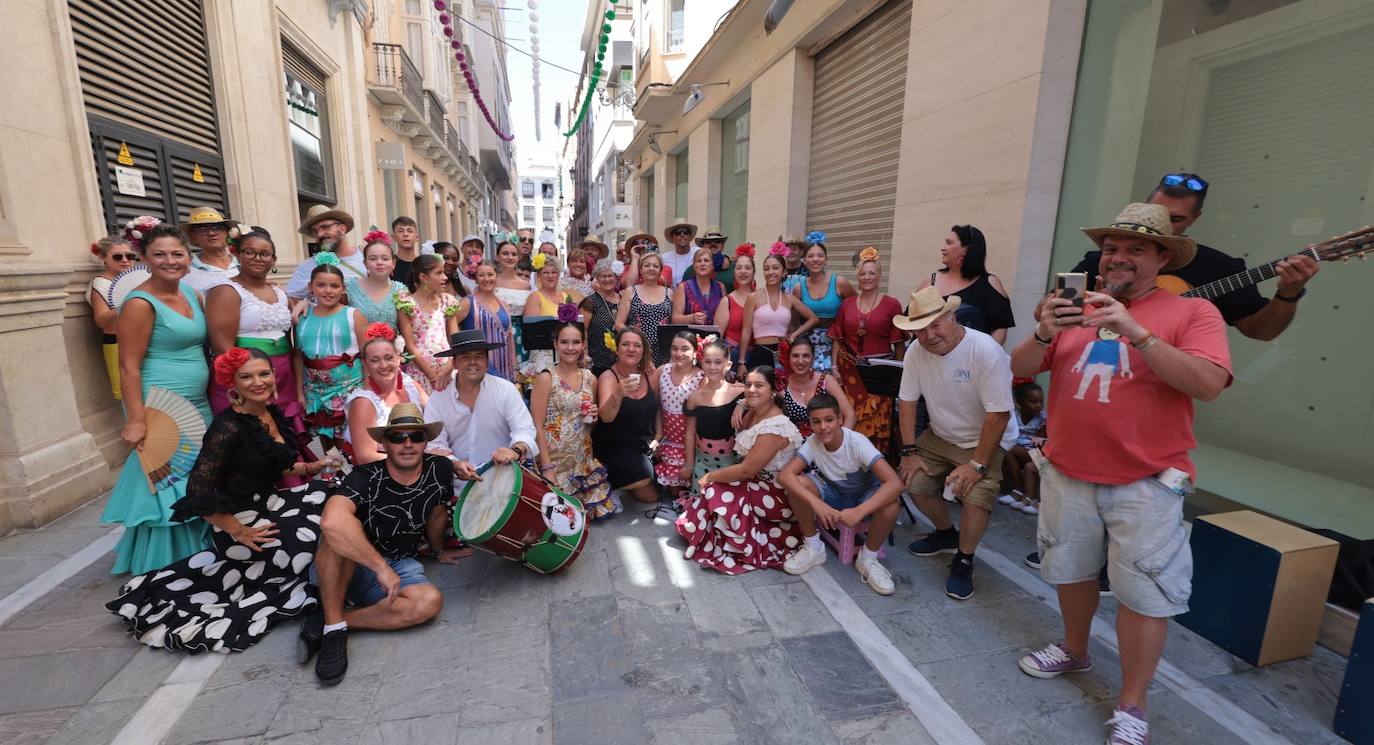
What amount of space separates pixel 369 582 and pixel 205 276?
7.81 ft

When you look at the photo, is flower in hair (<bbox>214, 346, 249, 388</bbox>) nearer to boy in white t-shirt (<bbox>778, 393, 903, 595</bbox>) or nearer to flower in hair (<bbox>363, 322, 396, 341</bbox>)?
flower in hair (<bbox>363, 322, 396, 341</bbox>)

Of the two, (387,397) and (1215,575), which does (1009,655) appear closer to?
(1215,575)

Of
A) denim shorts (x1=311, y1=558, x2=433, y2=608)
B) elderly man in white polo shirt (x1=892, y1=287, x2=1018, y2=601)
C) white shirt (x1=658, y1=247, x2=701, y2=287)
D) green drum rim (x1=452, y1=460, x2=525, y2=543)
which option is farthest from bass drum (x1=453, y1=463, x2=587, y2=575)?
white shirt (x1=658, y1=247, x2=701, y2=287)

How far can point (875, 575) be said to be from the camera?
325 cm

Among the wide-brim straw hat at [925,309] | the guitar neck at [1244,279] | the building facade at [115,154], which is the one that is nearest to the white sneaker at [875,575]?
the wide-brim straw hat at [925,309]

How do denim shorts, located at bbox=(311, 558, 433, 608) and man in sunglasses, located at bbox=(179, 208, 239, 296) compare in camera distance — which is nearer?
denim shorts, located at bbox=(311, 558, 433, 608)

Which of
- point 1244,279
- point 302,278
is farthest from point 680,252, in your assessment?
point 1244,279

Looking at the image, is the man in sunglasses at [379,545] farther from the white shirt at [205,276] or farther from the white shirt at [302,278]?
the white shirt at [302,278]

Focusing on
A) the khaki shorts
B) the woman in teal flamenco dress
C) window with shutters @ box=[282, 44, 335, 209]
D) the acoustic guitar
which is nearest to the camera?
the acoustic guitar

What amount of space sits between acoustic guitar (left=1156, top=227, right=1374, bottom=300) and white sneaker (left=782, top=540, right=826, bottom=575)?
2.14 meters

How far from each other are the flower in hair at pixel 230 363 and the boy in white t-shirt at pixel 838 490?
2.85 metres

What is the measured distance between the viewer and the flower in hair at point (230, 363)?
2.77m

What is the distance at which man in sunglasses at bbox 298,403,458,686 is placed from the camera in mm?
2641

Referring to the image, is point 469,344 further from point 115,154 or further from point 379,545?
point 115,154
